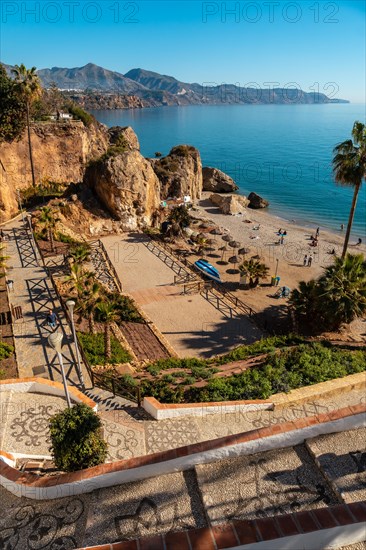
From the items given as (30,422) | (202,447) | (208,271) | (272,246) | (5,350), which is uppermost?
(202,447)

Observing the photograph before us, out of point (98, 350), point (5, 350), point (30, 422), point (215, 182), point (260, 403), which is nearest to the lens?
point (30, 422)

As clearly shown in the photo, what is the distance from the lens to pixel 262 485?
20.9 feet

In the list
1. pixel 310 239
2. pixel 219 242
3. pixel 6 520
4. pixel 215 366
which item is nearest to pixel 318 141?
pixel 310 239

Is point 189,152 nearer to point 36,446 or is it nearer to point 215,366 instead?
point 215,366

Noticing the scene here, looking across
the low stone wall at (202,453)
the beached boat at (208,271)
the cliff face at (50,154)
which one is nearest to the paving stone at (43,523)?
the low stone wall at (202,453)

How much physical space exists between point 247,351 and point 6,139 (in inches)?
1457

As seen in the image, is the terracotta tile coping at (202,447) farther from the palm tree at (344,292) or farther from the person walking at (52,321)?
the palm tree at (344,292)

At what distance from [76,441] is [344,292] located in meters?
15.5

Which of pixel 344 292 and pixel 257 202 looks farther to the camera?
pixel 257 202

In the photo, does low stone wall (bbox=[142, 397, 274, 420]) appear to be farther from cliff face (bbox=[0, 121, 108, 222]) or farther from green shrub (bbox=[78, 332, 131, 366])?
cliff face (bbox=[0, 121, 108, 222])

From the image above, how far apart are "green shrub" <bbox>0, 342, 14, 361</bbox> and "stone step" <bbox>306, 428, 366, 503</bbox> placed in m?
13.0

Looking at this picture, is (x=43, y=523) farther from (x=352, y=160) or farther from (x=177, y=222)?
(x=177, y=222)

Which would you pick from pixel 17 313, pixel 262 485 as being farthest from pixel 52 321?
pixel 262 485

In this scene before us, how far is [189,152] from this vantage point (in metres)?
62.8
